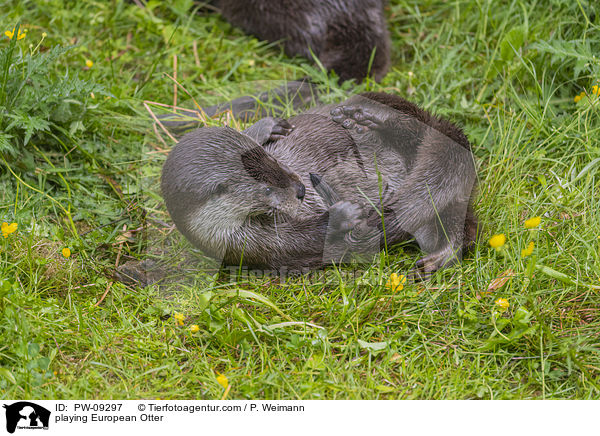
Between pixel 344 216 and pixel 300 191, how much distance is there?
0.71 ft

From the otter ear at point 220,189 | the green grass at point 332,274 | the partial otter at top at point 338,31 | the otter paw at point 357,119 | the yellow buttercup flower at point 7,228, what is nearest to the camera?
the green grass at point 332,274

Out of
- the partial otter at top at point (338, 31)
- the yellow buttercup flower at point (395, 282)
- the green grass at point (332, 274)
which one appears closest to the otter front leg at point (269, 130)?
the green grass at point (332, 274)

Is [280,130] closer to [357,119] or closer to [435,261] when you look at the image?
[357,119]

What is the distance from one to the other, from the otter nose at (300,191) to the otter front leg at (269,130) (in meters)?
0.33

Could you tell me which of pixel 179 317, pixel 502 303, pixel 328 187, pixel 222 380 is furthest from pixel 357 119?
pixel 222 380

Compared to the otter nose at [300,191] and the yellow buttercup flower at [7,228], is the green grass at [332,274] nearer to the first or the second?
the yellow buttercup flower at [7,228]

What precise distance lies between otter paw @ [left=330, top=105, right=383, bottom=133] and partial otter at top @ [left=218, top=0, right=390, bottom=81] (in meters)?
1.00

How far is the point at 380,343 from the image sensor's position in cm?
234

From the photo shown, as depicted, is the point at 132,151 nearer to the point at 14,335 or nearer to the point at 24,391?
the point at 14,335

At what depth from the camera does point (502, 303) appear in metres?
2.33

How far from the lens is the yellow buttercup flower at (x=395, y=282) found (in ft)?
7.98
